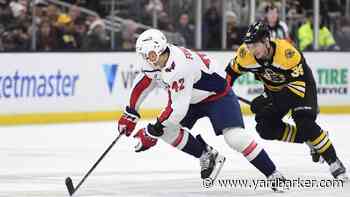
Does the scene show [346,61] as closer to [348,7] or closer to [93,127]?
[348,7]

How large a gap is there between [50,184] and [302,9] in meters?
8.31

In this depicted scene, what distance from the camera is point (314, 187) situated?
6.49 m

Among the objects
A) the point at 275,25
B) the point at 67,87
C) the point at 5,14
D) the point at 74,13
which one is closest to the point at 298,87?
the point at 275,25

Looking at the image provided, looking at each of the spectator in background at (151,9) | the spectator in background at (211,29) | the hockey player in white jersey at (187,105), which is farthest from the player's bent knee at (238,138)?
the spectator in background at (211,29)

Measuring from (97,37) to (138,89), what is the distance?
6134 mm

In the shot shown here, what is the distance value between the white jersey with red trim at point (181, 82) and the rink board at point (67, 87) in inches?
200

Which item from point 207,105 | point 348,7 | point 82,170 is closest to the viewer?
point 207,105

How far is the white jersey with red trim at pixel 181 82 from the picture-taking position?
5.96 metres

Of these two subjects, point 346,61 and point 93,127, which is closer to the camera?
point 93,127

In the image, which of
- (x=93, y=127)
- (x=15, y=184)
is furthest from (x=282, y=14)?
(x=15, y=184)

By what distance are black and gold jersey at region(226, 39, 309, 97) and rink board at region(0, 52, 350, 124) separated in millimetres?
5045

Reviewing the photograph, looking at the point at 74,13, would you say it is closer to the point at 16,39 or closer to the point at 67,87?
the point at 16,39

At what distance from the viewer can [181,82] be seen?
19.6 ft

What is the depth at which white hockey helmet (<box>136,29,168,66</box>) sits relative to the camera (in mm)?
5941
